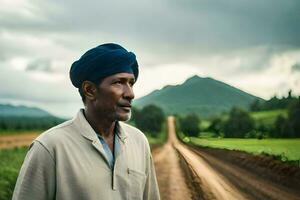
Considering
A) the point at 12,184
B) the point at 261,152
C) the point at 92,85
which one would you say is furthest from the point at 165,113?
the point at 92,85

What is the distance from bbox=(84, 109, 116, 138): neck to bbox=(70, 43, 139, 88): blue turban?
136 mm

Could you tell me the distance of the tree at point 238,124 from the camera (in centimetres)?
475

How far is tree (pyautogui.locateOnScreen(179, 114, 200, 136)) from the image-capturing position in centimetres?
488

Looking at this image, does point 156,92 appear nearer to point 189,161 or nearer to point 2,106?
point 189,161

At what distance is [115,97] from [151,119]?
3474 mm

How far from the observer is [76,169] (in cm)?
156

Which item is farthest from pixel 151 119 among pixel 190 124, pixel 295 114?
pixel 295 114

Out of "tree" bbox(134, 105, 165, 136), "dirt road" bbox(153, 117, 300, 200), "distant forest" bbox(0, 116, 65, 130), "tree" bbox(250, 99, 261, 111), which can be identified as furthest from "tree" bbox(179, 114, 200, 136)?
"distant forest" bbox(0, 116, 65, 130)

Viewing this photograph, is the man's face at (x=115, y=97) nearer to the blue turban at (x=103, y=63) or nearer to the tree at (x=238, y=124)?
the blue turban at (x=103, y=63)

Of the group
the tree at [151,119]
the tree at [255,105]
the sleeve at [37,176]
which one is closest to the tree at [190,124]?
the tree at [151,119]

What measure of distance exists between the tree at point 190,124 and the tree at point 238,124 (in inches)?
12.1

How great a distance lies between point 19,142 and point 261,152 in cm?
315

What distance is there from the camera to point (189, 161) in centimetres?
516

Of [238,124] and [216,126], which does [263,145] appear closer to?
[238,124]
